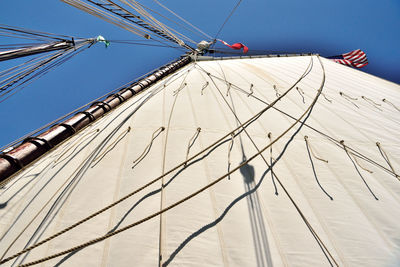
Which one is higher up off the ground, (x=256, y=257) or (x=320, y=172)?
(x=320, y=172)

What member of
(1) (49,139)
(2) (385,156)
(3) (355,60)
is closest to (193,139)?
(1) (49,139)

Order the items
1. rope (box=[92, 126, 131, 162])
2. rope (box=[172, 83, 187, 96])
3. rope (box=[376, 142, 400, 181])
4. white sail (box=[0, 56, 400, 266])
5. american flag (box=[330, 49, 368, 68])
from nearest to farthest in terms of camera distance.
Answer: white sail (box=[0, 56, 400, 266])
rope (box=[376, 142, 400, 181])
rope (box=[92, 126, 131, 162])
rope (box=[172, 83, 187, 96])
american flag (box=[330, 49, 368, 68])

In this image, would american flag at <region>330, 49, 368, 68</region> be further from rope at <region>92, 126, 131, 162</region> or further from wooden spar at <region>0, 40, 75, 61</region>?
wooden spar at <region>0, 40, 75, 61</region>

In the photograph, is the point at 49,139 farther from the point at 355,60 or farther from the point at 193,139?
the point at 355,60

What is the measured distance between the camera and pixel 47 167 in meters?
3.11

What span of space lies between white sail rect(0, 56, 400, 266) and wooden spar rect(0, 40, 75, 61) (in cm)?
329

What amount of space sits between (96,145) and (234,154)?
2.64 m

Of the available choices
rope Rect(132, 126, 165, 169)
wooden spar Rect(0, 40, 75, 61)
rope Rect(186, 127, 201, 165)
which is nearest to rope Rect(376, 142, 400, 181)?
rope Rect(186, 127, 201, 165)

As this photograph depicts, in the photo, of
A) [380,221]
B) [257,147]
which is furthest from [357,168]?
[257,147]

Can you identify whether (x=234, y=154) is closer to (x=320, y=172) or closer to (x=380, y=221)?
(x=320, y=172)

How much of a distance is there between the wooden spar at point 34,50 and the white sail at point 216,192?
3291mm

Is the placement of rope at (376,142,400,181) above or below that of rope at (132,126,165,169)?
below

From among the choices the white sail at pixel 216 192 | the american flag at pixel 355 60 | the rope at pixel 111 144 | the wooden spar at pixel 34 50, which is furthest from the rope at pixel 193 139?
the american flag at pixel 355 60

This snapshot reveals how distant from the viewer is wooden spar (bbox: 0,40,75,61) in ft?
15.3
